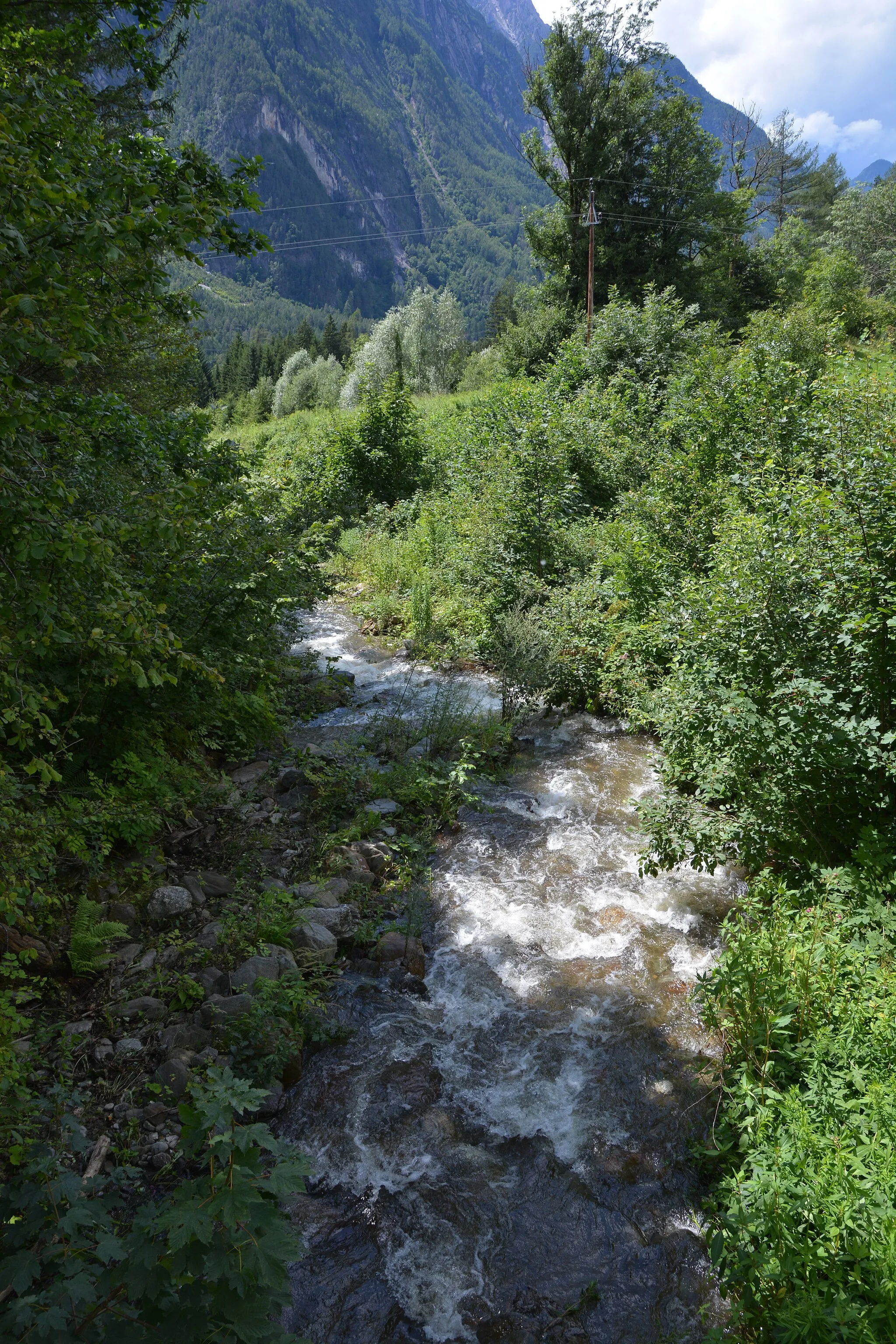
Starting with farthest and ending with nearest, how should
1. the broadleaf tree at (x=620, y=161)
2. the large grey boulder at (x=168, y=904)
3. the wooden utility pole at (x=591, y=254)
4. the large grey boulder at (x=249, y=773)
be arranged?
1. the broadleaf tree at (x=620, y=161)
2. the wooden utility pole at (x=591, y=254)
3. the large grey boulder at (x=249, y=773)
4. the large grey boulder at (x=168, y=904)

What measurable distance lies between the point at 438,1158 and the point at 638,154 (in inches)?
1359

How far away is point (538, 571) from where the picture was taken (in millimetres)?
11359

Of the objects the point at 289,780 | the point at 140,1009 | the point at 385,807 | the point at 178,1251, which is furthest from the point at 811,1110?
the point at 289,780

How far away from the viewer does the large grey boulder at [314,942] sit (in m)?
4.96

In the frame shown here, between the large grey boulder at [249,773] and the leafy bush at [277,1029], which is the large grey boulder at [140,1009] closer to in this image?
the leafy bush at [277,1029]

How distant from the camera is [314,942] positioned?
5023mm

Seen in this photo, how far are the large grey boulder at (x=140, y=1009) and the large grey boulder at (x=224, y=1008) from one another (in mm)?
233

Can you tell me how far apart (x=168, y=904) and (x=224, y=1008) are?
1.01 m

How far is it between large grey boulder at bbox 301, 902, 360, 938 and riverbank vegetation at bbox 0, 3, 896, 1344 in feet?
0.20

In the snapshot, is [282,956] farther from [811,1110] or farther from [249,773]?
[811,1110]

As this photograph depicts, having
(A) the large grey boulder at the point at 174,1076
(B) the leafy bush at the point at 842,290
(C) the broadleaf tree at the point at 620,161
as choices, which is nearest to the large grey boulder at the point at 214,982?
(A) the large grey boulder at the point at 174,1076

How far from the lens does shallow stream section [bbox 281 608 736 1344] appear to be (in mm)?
3285

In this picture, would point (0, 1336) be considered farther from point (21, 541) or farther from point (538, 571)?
point (538, 571)

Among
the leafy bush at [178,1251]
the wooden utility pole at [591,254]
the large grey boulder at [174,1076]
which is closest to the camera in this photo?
the leafy bush at [178,1251]
